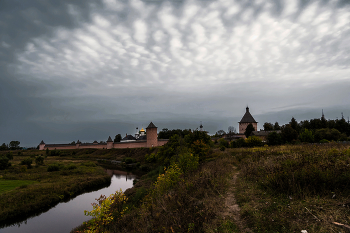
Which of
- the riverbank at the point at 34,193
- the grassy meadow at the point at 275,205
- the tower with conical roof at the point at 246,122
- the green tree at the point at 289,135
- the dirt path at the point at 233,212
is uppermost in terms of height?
the tower with conical roof at the point at 246,122

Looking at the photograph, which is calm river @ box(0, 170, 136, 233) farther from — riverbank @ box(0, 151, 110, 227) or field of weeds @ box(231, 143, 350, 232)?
field of weeds @ box(231, 143, 350, 232)

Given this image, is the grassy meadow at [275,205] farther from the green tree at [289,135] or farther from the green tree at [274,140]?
the green tree at [289,135]

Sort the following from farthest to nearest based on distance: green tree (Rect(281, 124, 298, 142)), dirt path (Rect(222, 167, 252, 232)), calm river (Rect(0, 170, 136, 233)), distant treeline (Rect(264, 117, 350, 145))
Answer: green tree (Rect(281, 124, 298, 142)), distant treeline (Rect(264, 117, 350, 145)), calm river (Rect(0, 170, 136, 233)), dirt path (Rect(222, 167, 252, 232))

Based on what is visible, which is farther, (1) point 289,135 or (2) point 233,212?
(1) point 289,135

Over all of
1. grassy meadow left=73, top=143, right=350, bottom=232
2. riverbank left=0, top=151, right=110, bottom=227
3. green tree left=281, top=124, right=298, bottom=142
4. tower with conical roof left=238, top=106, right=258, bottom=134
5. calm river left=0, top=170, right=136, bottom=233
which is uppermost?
tower with conical roof left=238, top=106, right=258, bottom=134

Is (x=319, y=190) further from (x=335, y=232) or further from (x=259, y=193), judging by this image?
(x=335, y=232)

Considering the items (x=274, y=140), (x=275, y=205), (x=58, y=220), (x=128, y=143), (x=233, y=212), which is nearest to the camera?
(x=275, y=205)

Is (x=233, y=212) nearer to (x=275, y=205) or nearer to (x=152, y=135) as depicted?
(x=275, y=205)

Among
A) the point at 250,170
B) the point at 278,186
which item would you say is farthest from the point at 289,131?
the point at 278,186

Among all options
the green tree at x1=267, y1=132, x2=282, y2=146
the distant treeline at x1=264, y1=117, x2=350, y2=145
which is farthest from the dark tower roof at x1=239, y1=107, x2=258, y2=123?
the green tree at x1=267, y1=132, x2=282, y2=146

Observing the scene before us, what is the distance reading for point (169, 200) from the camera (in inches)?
254

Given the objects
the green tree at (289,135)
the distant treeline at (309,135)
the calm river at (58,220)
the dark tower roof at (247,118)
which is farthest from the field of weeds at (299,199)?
the dark tower roof at (247,118)

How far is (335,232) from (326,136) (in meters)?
38.0

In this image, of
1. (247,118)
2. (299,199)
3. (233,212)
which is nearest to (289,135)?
(299,199)
